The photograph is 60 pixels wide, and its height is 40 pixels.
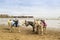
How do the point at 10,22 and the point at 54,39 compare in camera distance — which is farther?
the point at 10,22

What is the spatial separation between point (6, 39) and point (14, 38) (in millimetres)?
751

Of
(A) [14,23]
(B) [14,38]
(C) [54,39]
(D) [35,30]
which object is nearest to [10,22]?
(A) [14,23]

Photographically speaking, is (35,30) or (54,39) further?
(35,30)

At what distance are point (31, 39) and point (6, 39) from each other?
6.42ft

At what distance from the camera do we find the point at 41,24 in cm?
1906

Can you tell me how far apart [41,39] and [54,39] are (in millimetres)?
1052

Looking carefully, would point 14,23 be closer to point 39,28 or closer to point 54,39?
point 39,28

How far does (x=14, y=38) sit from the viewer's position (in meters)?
16.8

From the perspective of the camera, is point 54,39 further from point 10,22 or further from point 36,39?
point 10,22

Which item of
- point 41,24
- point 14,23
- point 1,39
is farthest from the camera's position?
point 14,23

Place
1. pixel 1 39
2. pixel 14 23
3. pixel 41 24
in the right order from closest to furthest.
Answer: pixel 1 39 → pixel 41 24 → pixel 14 23

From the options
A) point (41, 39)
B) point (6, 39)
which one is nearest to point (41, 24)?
point (41, 39)

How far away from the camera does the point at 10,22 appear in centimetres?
2100

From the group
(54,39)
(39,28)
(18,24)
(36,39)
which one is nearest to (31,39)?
(36,39)
